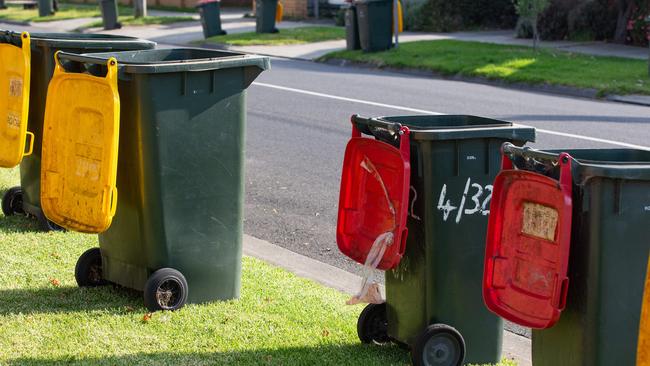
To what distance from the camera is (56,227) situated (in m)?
7.34

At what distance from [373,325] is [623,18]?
19.3m

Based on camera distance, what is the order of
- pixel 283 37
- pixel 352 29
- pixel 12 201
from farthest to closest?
1. pixel 283 37
2. pixel 352 29
3. pixel 12 201

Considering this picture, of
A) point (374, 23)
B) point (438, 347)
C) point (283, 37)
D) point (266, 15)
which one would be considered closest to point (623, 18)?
point (374, 23)

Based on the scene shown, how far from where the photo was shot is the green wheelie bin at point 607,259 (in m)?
3.83

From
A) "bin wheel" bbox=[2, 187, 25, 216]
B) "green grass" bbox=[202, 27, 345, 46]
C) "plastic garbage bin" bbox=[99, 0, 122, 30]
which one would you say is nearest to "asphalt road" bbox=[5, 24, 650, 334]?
"bin wheel" bbox=[2, 187, 25, 216]

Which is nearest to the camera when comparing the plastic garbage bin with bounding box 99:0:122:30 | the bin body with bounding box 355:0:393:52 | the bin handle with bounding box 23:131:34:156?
the bin handle with bounding box 23:131:34:156

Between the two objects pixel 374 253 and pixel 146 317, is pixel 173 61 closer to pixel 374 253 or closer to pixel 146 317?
pixel 146 317

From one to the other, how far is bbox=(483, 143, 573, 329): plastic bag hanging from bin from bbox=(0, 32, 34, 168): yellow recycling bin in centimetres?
360

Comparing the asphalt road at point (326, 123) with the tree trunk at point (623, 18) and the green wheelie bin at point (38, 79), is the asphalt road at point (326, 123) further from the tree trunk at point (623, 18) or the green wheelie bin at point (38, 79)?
the tree trunk at point (623, 18)

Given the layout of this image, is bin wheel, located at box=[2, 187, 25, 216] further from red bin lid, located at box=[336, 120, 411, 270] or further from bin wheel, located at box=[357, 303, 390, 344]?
bin wheel, located at box=[357, 303, 390, 344]

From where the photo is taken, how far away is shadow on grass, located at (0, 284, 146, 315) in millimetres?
5695

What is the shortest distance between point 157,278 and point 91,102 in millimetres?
969

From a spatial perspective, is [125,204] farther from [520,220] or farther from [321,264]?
[520,220]

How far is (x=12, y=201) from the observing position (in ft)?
25.5
